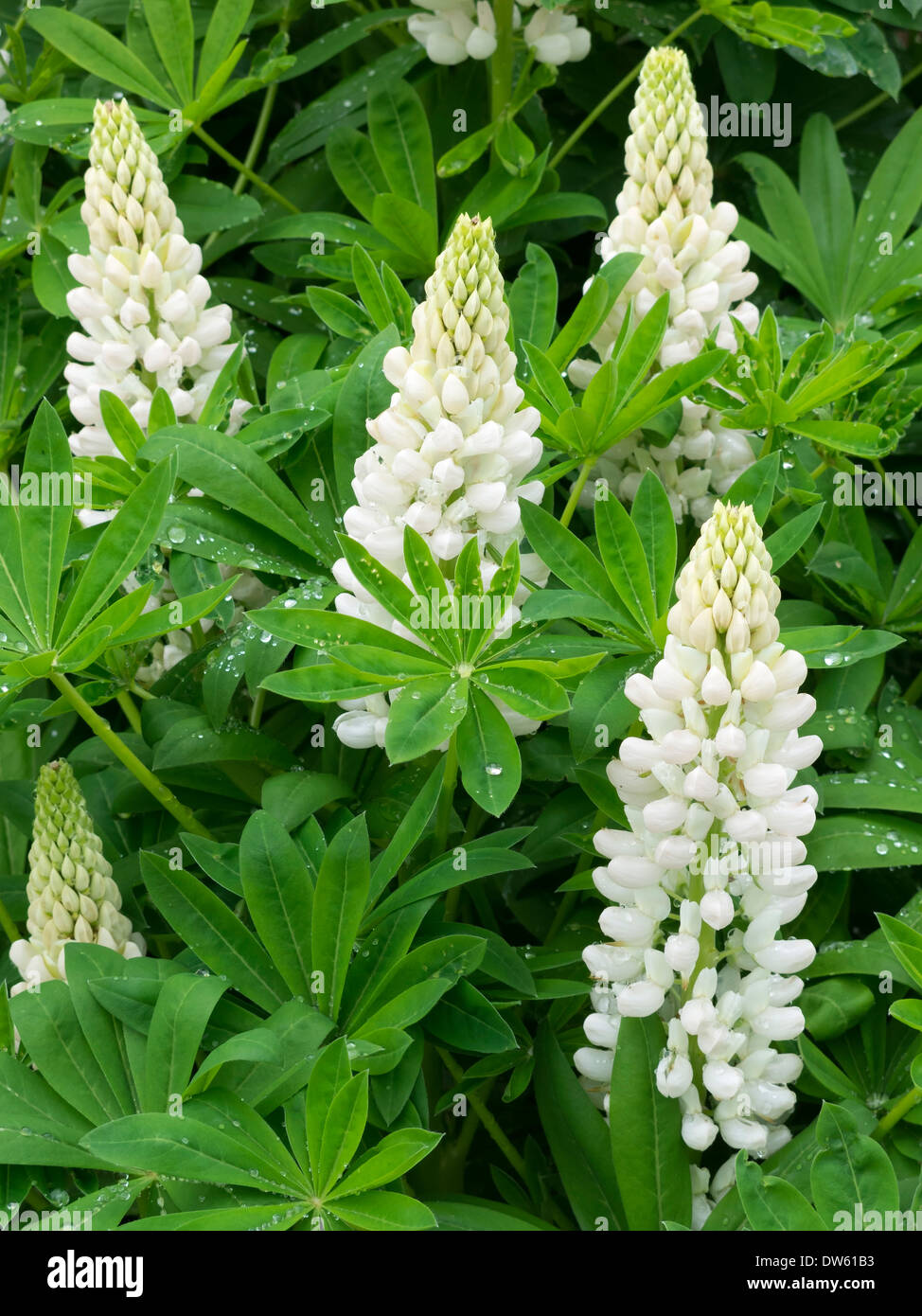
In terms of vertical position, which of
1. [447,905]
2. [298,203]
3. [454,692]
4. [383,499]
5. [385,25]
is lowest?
[447,905]

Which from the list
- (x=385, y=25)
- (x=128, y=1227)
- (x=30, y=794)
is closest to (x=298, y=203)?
(x=385, y=25)

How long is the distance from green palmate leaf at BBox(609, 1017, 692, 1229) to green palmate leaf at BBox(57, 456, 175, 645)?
27.0 inches

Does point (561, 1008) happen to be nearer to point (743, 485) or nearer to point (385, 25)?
point (743, 485)

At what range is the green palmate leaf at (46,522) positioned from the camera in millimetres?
1344

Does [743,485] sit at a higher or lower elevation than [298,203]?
lower

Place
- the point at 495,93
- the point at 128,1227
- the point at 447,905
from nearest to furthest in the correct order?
the point at 128,1227 → the point at 447,905 → the point at 495,93

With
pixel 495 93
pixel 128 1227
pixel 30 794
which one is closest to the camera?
pixel 128 1227

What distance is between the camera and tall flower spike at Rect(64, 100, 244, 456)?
157 centimetres

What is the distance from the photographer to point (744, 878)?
1.22m

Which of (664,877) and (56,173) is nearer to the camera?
(664,877)

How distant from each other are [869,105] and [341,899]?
5.52 feet

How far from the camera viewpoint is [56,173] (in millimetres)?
2314

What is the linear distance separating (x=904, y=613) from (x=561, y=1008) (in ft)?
2.27

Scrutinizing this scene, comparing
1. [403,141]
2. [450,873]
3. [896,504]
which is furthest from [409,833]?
[403,141]
